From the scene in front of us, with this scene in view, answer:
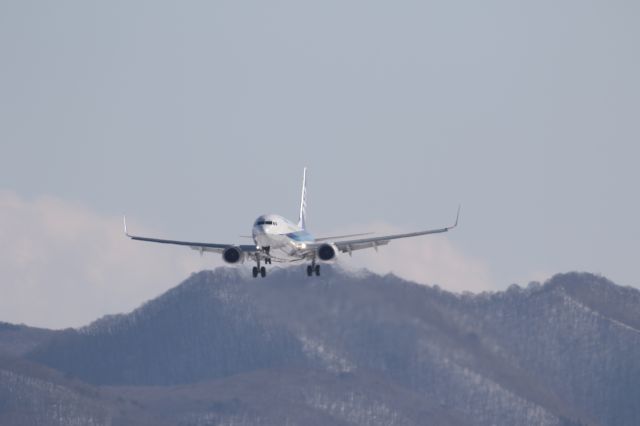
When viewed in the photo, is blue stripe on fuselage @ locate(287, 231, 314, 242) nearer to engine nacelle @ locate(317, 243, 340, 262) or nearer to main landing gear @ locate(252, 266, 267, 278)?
engine nacelle @ locate(317, 243, 340, 262)

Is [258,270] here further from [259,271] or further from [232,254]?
[232,254]

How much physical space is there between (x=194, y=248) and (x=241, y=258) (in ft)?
26.4

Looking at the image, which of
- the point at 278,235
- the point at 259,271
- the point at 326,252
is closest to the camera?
the point at 278,235

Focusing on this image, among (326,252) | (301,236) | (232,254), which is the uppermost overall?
(301,236)

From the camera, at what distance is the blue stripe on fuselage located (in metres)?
153

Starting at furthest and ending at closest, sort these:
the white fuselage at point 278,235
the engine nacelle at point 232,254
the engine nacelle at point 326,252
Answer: the engine nacelle at point 326,252, the engine nacelle at point 232,254, the white fuselage at point 278,235

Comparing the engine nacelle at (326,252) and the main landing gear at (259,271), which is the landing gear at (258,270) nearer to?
the main landing gear at (259,271)

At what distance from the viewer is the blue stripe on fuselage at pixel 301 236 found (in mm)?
152875

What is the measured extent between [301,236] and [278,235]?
485 centimetres

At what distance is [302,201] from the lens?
184 metres

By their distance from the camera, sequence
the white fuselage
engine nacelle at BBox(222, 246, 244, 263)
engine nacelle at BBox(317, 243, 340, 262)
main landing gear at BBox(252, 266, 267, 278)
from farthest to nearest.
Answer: main landing gear at BBox(252, 266, 267, 278) < engine nacelle at BBox(317, 243, 340, 262) < engine nacelle at BBox(222, 246, 244, 263) < the white fuselage

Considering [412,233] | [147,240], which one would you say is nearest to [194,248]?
[147,240]

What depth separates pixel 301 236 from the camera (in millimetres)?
155000

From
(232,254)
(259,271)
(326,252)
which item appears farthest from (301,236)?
(232,254)
